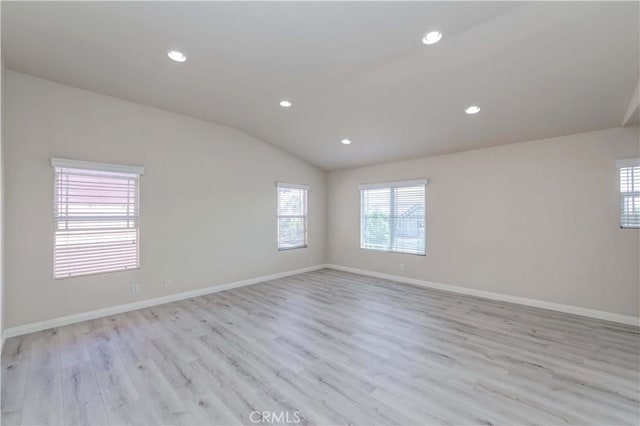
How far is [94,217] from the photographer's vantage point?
3.67m

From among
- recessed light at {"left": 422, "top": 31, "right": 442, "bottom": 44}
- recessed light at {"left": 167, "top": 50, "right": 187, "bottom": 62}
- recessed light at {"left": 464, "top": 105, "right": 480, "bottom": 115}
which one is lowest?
recessed light at {"left": 464, "top": 105, "right": 480, "bottom": 115}

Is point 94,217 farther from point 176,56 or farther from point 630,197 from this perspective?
point 630,197

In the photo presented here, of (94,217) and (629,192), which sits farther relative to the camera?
(94,217)

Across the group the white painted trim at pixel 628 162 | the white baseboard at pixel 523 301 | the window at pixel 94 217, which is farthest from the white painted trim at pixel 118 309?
the white painted trim at pixel 628 162

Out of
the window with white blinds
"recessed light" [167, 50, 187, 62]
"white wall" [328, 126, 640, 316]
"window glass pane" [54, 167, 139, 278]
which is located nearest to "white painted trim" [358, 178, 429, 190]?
the window with white blinds

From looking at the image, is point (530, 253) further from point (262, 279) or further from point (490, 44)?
point (262, 279)

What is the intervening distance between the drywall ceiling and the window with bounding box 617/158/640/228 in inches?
22.6

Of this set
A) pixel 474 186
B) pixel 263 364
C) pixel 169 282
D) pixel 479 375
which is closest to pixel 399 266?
pixel 474 186

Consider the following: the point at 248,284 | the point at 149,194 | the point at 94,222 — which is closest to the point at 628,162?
the point at 248,284

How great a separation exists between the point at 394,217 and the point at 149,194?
4506 millimetres

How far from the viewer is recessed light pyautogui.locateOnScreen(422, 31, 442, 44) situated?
7.84 ft

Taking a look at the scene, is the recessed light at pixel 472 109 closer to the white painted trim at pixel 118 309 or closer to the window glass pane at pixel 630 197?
the window glass pane at pixel 630 197

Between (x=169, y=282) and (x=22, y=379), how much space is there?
2.05m

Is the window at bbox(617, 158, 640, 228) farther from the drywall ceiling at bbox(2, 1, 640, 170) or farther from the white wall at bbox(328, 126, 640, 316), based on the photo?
the drywall ceiling at bbox(2, 1, 640, 170)
